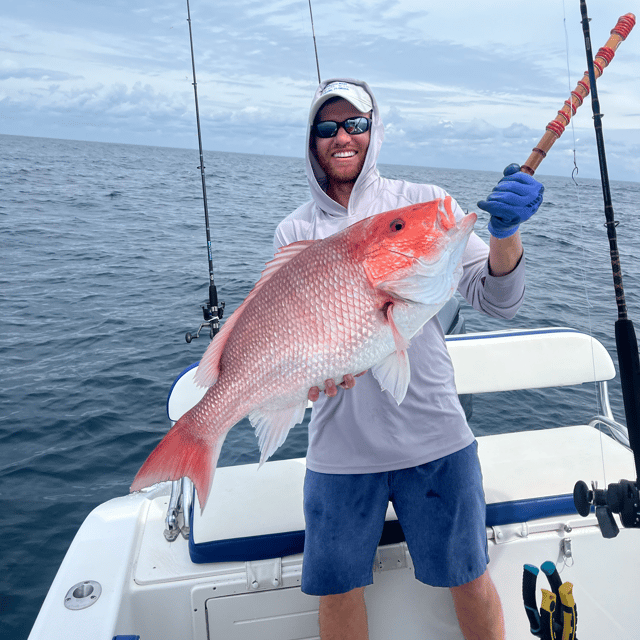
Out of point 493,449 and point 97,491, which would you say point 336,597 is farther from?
point 97,491

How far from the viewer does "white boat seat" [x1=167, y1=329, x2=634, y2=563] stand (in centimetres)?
212

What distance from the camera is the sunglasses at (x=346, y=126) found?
82.6 inches

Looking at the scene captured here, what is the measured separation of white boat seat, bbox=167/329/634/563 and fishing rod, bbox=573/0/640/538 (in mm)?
537

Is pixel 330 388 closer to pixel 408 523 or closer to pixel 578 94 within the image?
pixel 408 523

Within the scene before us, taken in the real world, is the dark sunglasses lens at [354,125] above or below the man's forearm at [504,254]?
above

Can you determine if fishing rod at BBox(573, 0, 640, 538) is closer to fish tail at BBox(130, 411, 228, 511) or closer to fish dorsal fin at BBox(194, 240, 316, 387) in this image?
fish dorsal fin at BBox(194, 240, 316, 387)

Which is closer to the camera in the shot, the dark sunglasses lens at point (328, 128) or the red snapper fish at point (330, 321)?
the red snapper fish at point (330, 321)

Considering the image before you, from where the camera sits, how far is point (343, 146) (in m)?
2.11

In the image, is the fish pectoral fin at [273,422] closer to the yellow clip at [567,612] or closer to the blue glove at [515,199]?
the blue glove at [515,199]

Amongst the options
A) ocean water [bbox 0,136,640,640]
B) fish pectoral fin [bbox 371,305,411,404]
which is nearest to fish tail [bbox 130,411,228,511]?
fish pectoral fin [bbox 371,305,411,404]

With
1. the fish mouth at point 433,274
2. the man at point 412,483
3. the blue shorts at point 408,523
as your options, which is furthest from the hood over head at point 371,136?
the blue shorts at point 408,523

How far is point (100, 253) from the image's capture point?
1343cm

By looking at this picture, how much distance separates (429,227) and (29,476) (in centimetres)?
464

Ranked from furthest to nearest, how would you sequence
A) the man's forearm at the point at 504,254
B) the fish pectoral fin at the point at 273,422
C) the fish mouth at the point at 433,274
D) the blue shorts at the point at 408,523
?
the blue shorts at the point at 408,523, the man's forearm at the point at 504,254, the fish pectoral fin at the point at 273,422, the fish mouth at the point at 433,274
